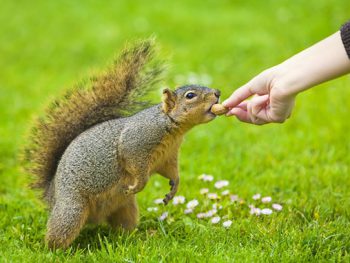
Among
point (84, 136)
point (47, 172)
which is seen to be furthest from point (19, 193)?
point (84, 136)

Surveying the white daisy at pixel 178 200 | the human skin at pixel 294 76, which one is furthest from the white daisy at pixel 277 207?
the human skin at pixel 294 76

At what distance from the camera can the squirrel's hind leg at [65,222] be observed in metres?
2.78

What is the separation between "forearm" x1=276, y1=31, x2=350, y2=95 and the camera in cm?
243

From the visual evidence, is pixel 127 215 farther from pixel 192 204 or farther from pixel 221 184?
pixel 221 184

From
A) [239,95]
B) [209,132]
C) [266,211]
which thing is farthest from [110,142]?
[209,132]

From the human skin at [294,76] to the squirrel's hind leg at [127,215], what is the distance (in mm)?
725

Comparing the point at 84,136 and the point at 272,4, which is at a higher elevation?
the point at 272,4

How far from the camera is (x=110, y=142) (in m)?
2.90

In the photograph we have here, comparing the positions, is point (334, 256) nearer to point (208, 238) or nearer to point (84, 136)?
point (208, 238)

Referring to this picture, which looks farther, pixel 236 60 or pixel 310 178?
pixel 236 60

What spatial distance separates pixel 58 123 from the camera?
3104mm

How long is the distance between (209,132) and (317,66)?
2404 millimetres

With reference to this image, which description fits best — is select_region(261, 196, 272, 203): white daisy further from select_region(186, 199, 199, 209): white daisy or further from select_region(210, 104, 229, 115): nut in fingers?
select_region(210, 104, 229, 115): nut in fingers

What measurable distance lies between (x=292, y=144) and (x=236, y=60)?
2283 millimetres
